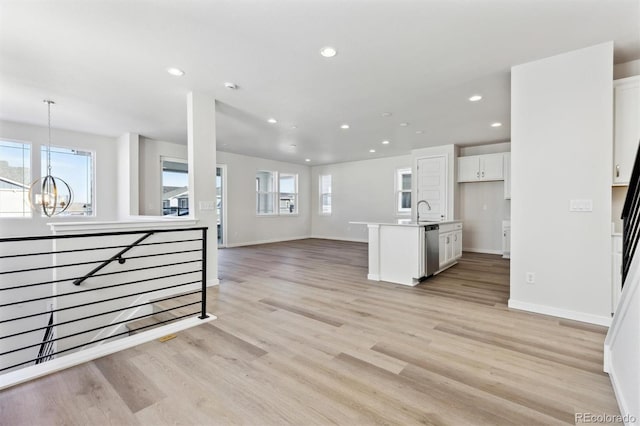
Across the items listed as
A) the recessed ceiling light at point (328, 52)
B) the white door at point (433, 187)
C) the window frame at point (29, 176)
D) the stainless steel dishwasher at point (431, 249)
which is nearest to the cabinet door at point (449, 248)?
the stainless steel dishwasher at point (431, 249)

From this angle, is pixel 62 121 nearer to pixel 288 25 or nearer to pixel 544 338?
pixel 288 25

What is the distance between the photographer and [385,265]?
14.6 ft

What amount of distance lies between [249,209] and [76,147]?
4167 mm

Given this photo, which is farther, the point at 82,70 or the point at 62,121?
the point at 62,121

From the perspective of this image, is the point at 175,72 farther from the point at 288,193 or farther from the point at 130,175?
the point at 288,193

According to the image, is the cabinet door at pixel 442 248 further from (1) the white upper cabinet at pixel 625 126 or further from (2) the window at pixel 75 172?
(2) the window at pixel 75 172

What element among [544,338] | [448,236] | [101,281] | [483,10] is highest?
[483,10]

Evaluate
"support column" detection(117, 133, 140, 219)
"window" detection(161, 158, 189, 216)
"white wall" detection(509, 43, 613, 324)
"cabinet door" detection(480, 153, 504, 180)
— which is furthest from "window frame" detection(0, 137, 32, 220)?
"cabinet door" detection(480, 153, 504, 180)

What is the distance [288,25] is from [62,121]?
5251 mm

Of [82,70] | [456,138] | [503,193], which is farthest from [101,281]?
[503,193]

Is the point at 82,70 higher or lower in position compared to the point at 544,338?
higher

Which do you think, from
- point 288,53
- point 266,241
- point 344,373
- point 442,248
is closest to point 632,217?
point 344,373

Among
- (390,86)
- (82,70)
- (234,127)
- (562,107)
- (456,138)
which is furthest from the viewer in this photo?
(456,138)

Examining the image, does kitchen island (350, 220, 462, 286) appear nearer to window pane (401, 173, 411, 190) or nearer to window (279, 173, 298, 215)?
window pane (401, 173, 411, 190)
